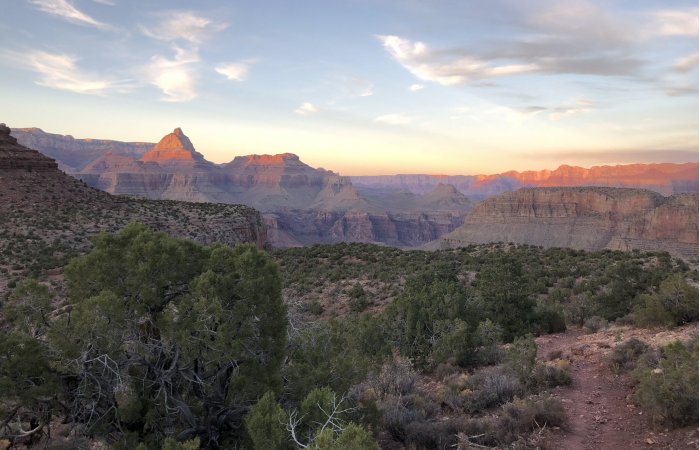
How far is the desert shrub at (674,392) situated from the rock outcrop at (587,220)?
9245 cm

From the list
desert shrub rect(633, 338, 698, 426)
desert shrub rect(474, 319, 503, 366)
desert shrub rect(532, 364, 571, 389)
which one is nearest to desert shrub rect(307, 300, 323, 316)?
desert shrub rect(474, 319, 503, 366)

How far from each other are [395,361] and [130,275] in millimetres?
7310

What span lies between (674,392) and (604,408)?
1.65 metres

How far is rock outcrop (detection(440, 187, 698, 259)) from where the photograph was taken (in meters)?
93.6

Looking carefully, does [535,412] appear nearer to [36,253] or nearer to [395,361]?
[395,361]

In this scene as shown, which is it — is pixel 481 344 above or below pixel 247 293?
below

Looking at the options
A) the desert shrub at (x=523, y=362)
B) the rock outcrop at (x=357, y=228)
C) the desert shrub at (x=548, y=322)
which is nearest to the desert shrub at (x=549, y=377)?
the desert shrub at (x=523, y=362)

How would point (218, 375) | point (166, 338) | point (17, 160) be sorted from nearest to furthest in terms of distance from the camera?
point (166, 338) → point (218, 375) → point (17, 160)

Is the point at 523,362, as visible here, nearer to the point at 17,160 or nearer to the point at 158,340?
the point at 158,340

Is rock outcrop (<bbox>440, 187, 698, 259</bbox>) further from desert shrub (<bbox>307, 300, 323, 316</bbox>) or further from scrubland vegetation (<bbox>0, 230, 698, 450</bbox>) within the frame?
scrubland vegetation (<bbox>0, 230, 698, 450</bbox>)

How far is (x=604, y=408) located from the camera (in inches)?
312

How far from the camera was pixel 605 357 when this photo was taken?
10344 millimetres

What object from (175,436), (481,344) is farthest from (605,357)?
(175,436)

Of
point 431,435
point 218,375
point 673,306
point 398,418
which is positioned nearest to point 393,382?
point 398,418
